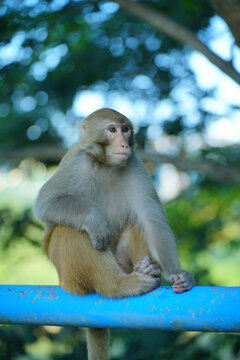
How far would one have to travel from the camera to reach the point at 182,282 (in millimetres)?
2660

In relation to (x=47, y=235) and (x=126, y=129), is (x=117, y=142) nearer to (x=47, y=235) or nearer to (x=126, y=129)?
(x=126, y=129)

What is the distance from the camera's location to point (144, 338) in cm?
496

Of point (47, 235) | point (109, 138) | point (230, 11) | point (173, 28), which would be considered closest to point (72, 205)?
point (47, 235)

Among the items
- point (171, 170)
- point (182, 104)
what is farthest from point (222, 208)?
point (182, 104)

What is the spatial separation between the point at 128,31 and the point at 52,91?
4.62ft

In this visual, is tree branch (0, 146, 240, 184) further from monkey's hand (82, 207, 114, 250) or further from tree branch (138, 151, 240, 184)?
monkey's hand (82, 207, 114, 250)

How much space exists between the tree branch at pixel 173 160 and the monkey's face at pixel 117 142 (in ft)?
6.46

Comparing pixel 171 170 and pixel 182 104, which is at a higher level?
pixel 182 104

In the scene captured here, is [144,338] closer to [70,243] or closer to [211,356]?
[211,356]

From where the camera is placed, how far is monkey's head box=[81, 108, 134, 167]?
3.56 meters

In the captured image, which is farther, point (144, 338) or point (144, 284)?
point (144, 338)

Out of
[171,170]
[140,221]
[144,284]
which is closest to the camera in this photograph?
[144,284]

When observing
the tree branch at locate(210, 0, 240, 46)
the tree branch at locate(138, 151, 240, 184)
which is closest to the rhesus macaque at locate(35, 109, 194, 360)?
the tree branch at locate(210, 0, 240, 46)

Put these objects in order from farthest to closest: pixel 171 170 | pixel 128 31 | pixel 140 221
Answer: pixel 171 170
pixel 128 31
pixel 140 221
